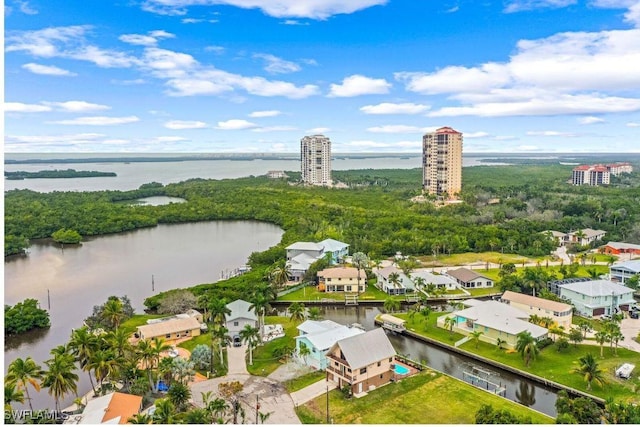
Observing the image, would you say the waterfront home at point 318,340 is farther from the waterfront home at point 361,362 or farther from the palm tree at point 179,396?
the palm tree at point 179,396

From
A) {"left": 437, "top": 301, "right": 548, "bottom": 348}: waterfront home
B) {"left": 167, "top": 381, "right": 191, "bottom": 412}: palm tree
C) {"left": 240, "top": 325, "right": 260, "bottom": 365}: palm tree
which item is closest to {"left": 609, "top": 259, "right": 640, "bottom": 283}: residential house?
{"left": 437, "top": 301, "right": 548, "bottom": 348}: waterfront home

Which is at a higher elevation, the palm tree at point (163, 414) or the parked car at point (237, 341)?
the palm tree at point (163, 414)

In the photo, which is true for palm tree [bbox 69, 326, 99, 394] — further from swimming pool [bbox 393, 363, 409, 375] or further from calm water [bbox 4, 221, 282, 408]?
swimming pool [bbox 393, 363, 409, 375]

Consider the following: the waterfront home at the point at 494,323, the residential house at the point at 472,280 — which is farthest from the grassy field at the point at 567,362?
the residential house at the point at 472,280

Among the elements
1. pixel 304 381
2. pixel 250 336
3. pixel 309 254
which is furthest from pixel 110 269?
pixel 304 381

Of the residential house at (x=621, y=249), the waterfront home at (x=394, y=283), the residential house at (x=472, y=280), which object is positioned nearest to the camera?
the waterfront home at (x=394, y=283)

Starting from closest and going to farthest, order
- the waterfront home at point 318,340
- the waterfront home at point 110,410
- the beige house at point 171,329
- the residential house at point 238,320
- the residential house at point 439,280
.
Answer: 1. the waterfront home at point 110,410
2. the waterfront home at point 318,340
3. the beige house at point 171,329
4. the residential house at point 238,320
5. the residential house at point 439,280

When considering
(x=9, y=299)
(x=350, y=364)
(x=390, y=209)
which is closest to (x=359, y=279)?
(x=350, y=364)
